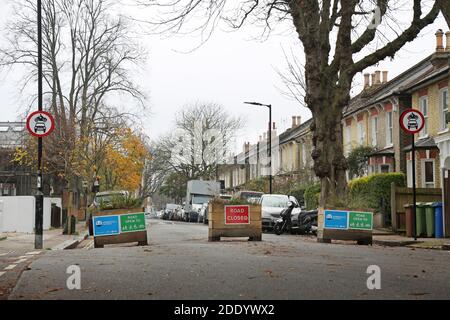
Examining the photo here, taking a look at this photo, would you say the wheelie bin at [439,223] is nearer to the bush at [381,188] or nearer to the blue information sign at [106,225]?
the bush at [381,188]

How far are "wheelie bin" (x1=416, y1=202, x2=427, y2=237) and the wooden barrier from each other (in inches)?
118

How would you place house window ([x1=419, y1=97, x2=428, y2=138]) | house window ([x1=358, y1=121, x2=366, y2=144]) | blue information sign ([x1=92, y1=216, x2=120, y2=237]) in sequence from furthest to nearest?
house window ([x1=358, y1=121, x2=366, y2=144]) → house window ([x1=419, y1=97, x2=428, y2=138]) → blue information sign ([x1=92, y1=216, x2=120, y2=237])

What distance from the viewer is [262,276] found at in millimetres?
8789

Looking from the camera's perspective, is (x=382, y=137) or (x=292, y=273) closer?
(x=292, y=273)

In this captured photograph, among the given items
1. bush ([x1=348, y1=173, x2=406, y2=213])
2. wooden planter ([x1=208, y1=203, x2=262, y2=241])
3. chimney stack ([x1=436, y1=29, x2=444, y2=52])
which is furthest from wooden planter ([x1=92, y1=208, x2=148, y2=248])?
chimney stack ([x1=436, y1=29, x2=444, y2=52])

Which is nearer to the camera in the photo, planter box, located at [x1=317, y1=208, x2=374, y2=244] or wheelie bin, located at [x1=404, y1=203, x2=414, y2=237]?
planter box, located at [x1=317, y1=208, x2=374, y2=244]

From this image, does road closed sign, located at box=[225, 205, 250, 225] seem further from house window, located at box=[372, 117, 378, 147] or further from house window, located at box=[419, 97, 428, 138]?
house window, located at box=[372, 117, 378, 147]

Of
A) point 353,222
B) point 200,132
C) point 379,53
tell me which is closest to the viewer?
point 353,222

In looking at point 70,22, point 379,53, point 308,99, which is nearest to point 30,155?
point 70,22

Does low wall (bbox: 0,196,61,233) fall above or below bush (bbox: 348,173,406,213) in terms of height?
below

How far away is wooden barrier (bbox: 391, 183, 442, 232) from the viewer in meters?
25.1

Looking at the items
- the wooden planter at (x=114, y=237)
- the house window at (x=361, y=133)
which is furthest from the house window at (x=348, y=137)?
the wooden planter at (x=114, y=237)
